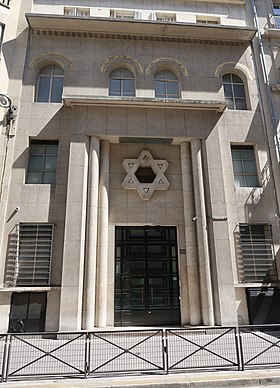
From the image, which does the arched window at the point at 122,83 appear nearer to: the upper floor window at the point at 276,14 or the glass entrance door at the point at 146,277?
the glass entrance door at the point at 146,277

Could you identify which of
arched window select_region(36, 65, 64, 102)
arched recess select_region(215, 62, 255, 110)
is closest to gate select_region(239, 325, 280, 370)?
arched recess select_region(215, 62, 255, 110)

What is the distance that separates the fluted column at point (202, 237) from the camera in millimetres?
10906

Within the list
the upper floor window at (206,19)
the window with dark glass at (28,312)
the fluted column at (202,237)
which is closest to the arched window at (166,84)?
the fluted column at (202,237)

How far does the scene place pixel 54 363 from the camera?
638cm

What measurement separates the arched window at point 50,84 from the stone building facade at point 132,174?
0.19 ft

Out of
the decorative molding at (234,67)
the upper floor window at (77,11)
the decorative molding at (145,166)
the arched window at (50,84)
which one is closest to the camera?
the decorative molding at (145,166)

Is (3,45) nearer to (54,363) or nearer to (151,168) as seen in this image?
(151,168)

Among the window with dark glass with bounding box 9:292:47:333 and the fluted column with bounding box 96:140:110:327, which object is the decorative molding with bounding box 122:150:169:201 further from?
the window with dark glass with bounding box 9:292:47:333

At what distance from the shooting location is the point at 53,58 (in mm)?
13750

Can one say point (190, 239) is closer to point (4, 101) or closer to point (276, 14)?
point (4, 101)

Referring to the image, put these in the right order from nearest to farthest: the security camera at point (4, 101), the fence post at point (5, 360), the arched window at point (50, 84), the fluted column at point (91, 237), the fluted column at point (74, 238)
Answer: the fence post at point (5, 360) < the fluted column at point (74, 238) < the fluted column at point (91, 237) < the security camera at point (4, 101) < the arched window at point (50, 84)

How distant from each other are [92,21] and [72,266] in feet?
38.2

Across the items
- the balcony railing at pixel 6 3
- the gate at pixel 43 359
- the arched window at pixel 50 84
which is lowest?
the gate at pixel 43 359

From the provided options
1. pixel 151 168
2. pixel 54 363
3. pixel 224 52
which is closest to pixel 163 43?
pixel 224 52
